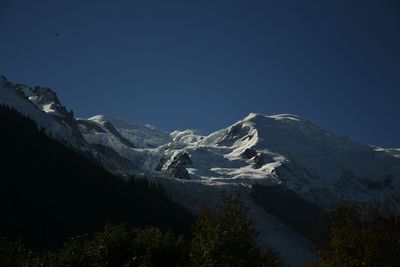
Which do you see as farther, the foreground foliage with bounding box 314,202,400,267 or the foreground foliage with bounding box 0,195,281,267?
the foreground foliage with bounding box 314,202,400,267

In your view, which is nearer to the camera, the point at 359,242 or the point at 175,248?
the point at 175,248

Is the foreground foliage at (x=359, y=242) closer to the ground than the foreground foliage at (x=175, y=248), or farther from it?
farther from it

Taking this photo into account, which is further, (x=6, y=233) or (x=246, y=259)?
(x=6, y=233)

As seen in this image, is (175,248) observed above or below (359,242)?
below

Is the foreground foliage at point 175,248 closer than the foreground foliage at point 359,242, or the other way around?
the foreground foliage at point 175,248

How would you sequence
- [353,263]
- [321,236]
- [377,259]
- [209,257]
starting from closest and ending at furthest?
1. [209,257]
2. [353,263]
3. [377,259]
4. [321,236]

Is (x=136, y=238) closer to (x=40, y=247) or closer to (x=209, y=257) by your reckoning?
(x=209, y=257)

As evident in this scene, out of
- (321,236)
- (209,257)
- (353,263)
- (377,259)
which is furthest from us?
(321,236)

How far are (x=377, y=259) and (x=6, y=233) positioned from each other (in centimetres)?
15163

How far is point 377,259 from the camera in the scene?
2534 inches

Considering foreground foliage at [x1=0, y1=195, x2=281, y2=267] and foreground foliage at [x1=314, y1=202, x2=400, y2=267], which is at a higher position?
foreground foliage at [x1=314, y1=202, x2=400, y2=267]

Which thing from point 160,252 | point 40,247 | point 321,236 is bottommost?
point 40,247

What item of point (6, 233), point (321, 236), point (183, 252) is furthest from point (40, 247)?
point (183, 252)

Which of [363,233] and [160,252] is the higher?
[363,233]
